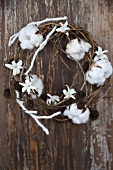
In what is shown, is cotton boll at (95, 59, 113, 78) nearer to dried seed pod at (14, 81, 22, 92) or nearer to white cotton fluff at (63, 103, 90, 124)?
white cotton fluff at (63, 103, 90, 124)

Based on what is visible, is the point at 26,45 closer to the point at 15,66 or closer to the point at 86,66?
the point at 15,66

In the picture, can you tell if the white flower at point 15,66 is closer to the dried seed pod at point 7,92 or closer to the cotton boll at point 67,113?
the dried seed pod at point 7,92

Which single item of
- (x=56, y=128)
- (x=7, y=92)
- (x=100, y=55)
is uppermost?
(x=100, y=55)

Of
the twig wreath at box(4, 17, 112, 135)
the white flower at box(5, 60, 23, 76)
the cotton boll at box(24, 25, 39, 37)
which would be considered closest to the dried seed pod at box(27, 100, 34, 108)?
the twig wreath at box(4, 17, 112, 135)

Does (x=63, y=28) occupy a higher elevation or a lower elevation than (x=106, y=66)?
higher

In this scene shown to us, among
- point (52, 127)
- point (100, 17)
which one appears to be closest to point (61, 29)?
point (100, 17)

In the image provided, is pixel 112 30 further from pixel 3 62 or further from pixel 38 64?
pixel 3 62

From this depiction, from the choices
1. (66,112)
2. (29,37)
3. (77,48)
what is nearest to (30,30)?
(29,37)

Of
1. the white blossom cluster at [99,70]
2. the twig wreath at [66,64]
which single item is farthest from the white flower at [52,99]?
the white blossom cluster at [99,70]
